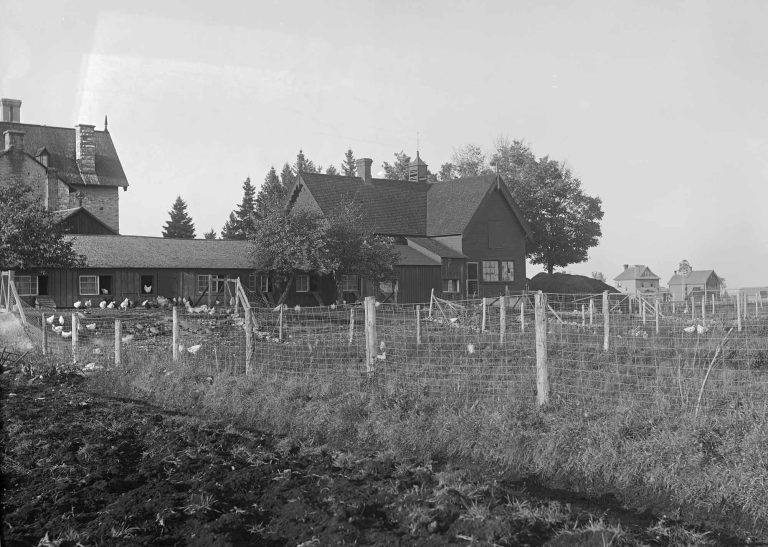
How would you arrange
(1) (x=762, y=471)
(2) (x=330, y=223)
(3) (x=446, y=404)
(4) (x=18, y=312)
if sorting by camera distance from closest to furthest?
1. (1) (x=762, y=471)
2. (3) (x=446, y=404)
3. (4) (x=18, y=312)
4. (2) (x=330, y=223)

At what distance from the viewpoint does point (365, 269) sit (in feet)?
119

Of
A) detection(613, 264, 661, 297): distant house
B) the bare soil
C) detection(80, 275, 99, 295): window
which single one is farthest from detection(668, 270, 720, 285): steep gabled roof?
the bare soil

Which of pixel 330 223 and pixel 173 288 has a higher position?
pixel 330 223

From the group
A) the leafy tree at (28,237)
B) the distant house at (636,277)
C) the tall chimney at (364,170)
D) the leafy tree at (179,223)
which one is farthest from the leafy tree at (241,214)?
the distant house at (636,277)

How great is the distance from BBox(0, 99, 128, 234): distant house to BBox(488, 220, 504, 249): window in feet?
90.4

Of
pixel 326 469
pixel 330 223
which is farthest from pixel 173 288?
pixel 326 469

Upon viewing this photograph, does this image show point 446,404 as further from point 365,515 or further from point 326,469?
point 365,515

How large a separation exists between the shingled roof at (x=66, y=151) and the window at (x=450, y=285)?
2779 centimetres

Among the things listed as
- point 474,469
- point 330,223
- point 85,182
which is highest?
point 85,182

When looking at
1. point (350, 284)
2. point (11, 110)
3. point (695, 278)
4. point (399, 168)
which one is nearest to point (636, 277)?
point (695, 278)

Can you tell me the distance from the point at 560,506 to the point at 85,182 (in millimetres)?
55145

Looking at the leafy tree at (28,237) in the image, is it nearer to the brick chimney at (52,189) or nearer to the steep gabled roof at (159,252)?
the steep gabled roof at (159,252)

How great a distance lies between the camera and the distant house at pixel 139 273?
35094mm

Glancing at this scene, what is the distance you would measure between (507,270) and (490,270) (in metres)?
1.70
